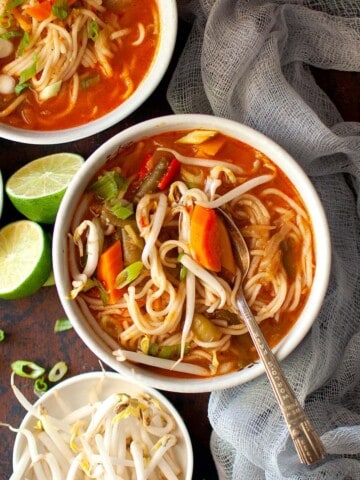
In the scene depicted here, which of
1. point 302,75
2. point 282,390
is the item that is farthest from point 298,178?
point 282,390

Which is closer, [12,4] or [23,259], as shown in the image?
[12,4]

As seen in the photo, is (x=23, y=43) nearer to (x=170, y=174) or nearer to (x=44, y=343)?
(x=170, y=174)

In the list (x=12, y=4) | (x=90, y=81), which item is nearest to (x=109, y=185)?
(x=90, y=81)

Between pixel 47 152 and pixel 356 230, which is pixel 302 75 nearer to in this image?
pixel 356 230

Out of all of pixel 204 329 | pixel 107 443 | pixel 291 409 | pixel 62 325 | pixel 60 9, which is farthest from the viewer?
pixel 62 325

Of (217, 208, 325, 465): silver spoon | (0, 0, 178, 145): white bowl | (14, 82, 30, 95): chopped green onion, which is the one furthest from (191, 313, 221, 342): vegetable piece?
(14, 82, 30, 95): chopped green onion

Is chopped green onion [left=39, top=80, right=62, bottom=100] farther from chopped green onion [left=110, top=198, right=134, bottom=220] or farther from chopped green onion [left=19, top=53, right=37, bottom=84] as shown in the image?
chopped green onion [left=110, top=198, right=134, bottom=220]
